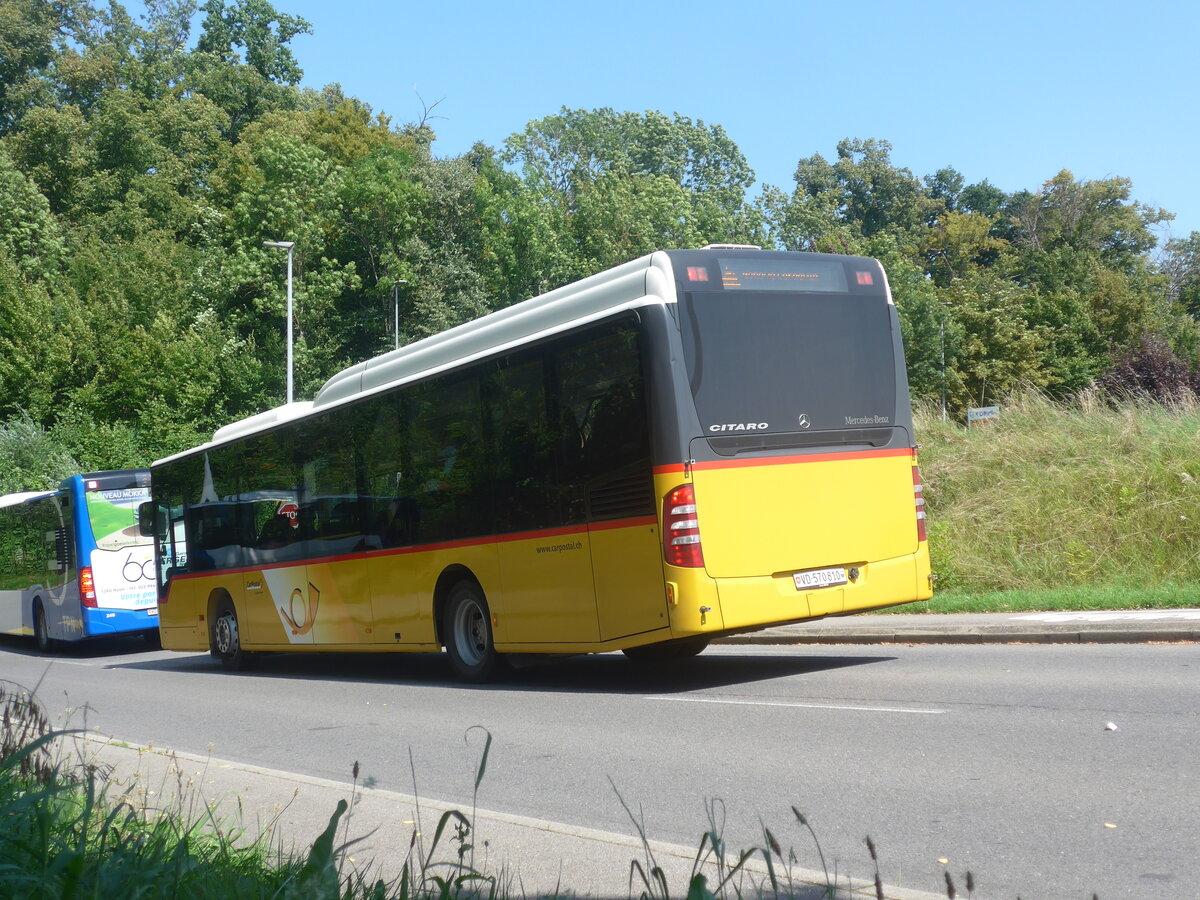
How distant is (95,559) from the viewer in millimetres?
23969

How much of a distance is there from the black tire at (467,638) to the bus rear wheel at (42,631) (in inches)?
628

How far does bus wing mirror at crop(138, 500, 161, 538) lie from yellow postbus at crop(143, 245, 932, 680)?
7.79 m

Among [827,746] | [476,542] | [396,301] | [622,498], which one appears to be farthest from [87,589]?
[396,301]

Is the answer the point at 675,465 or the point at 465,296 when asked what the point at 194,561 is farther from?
the point at 465,296

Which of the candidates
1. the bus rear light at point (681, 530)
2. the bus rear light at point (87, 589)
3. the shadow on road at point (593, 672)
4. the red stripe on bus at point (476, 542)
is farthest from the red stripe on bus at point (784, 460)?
the bus rear light at point (87, 589)

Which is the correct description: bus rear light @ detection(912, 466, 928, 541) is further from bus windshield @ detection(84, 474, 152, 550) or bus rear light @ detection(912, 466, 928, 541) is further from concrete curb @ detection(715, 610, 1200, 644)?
bus windshield @ detection(84, 474, 152, 550)

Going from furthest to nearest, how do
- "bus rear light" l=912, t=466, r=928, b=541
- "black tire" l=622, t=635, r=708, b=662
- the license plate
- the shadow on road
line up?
"black tire" l=622, t=635, r=708, b=662 < the shadow on road < "bus rear light" l=912, t=466, r=928, b=541 < the license plate

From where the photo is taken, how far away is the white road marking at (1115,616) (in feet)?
42.0

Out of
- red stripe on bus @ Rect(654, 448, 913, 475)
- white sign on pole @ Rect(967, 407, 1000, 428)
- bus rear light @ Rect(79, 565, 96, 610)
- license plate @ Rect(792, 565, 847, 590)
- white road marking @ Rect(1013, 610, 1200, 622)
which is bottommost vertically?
white road marking @ Rect(1013, 610, 1200, 622)

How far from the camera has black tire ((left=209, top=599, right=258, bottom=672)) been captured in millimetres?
18266

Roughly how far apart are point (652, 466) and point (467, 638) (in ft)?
12.3

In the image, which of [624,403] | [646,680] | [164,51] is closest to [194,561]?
[646,680]

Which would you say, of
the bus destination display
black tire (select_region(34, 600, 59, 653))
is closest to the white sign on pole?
the bus destination display

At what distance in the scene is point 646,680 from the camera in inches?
493
